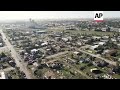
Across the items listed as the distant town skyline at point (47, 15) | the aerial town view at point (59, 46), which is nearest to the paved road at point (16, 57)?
the aerial town view at point (59, 46)

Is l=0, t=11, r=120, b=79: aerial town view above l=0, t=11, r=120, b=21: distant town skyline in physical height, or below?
below

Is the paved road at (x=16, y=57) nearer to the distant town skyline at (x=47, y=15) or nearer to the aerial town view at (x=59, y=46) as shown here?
the aerial town view at (x=59, y=46)

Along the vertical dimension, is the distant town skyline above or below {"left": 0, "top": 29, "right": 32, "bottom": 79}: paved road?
above

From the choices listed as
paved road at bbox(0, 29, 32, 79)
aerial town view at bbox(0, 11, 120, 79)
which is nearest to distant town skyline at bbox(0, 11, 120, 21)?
aerial town view at bbox(0, 11, 120, 79)

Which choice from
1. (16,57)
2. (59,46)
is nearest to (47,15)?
(59,46)

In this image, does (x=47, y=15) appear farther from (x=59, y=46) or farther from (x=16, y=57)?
(x=16, y=57)

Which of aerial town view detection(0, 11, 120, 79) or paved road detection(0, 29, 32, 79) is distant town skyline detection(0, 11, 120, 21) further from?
paved road detection(0, 29, 32, 79)
